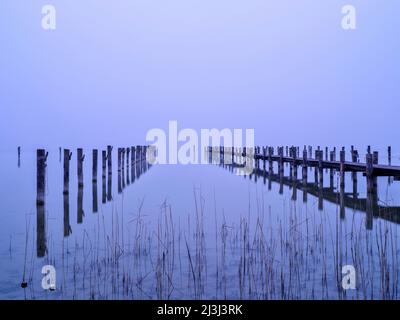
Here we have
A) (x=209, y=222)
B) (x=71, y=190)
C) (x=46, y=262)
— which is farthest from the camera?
(x=71, y=190)

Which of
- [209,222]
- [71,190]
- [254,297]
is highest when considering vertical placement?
[71,190]

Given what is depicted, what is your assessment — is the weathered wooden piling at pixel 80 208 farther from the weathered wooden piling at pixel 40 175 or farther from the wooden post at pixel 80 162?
the weathered wooden piling at pixel 40 175

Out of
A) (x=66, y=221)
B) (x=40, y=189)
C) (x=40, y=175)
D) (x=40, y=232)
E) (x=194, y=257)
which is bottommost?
(x=194, y=257)

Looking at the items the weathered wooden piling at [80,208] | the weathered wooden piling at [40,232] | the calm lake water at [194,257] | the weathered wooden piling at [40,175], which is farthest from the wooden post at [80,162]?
the weathered wooden piling at [40,232]

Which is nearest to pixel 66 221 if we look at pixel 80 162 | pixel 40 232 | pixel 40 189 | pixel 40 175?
pixel 40 189

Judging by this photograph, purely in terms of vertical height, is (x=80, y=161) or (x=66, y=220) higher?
(x=80, y=161)

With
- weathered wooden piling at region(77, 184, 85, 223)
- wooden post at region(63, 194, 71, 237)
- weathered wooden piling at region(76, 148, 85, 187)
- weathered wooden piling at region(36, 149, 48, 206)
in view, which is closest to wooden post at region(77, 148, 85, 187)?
weathered wooden piling at region(76, 148, 85, 187)

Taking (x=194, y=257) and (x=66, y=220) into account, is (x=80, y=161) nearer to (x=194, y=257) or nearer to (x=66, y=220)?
(x=66, y=220)

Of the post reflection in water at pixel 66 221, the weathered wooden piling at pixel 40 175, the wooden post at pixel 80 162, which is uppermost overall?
the wooden post at pixel 80 162

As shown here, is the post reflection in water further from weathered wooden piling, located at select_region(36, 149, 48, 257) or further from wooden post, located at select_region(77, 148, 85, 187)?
wooden post, located at select_region(77, 148, 85, 187)
